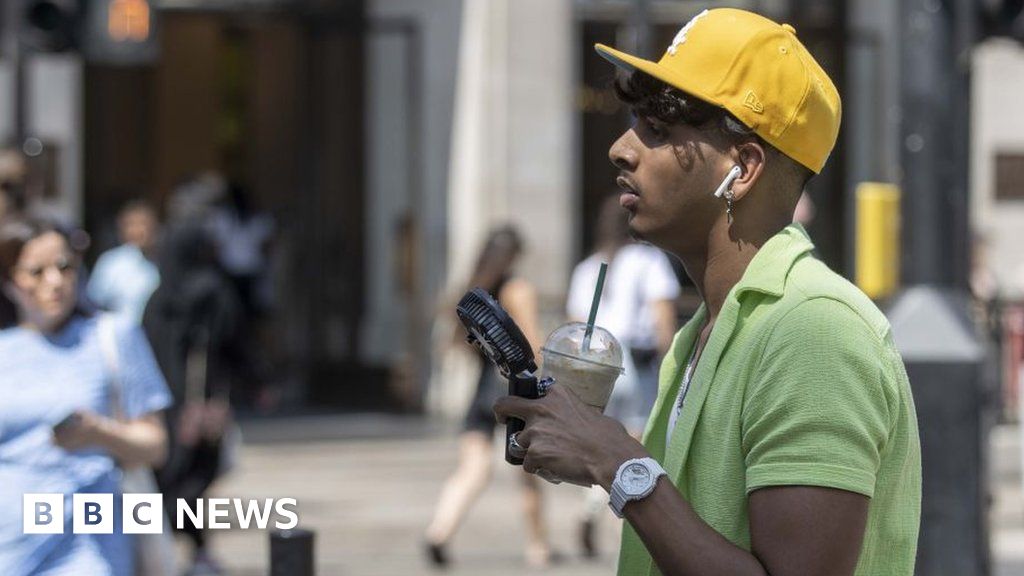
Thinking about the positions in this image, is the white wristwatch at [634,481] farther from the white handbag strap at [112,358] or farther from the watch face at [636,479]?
the white handbag strap at [112,358]

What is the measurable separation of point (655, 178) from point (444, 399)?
14.5 m

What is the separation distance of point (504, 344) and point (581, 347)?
0.34 feet

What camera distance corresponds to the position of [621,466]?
2641 millimetres

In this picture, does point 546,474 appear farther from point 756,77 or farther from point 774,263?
point 756,77

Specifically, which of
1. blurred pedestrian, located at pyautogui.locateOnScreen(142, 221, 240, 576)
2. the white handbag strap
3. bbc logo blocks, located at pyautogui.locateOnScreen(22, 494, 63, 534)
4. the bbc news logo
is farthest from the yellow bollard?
bbc logo blocks, located at pyautogui.locateOnScreen(22, 494, 63, 534)

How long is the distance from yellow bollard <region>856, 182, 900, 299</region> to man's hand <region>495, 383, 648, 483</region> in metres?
5.45

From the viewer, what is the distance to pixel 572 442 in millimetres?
2678

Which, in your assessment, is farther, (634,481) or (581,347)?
(581,347)

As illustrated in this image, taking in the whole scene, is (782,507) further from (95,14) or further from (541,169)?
(541,169)

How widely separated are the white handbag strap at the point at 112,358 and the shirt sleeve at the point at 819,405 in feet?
9.91

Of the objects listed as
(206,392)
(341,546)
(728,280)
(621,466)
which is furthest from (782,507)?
(341,546)

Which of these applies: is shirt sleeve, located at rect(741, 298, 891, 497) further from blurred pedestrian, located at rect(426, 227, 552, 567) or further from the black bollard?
blurred pedestrian, located at rect(426, 227, 552, 567)

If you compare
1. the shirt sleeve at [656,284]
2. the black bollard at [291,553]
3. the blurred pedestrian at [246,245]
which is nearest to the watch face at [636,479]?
the black bollard at [291,553]

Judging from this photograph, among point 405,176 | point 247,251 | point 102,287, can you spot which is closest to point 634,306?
point 102,287
